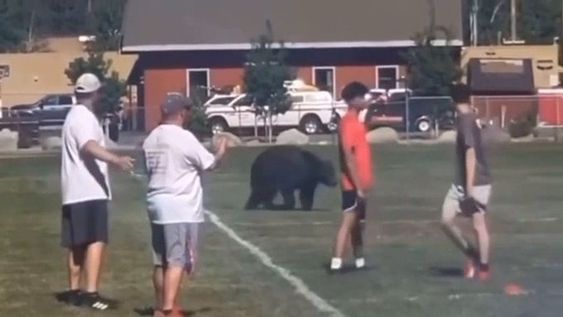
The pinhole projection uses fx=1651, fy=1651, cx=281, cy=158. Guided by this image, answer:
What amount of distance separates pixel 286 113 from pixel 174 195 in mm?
45071

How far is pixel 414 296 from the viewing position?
546 inches

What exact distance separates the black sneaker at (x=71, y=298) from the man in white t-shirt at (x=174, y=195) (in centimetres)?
133

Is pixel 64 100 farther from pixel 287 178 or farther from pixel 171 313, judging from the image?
pixel 171 313

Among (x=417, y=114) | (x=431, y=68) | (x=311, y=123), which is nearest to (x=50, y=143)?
(x=311, y=123)

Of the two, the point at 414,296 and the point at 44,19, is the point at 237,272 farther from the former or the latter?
the point at 44,19

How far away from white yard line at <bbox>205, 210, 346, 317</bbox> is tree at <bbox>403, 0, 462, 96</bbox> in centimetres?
3613

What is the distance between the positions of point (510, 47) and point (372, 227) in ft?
174

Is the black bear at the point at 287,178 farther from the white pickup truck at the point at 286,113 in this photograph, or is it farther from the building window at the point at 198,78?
the building window at the point at 198,78

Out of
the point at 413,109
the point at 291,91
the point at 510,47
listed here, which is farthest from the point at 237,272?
the point at 510,47

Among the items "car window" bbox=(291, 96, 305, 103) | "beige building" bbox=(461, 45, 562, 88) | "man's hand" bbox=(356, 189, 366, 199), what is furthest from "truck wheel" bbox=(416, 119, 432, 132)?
"man's hand" bbox=(356, 189, 366, 199)

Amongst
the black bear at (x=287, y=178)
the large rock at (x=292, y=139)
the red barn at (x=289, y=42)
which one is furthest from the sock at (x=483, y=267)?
the red barn at (x=289, y=42)

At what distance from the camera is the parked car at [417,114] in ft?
173

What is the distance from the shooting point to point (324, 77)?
65.2 meters

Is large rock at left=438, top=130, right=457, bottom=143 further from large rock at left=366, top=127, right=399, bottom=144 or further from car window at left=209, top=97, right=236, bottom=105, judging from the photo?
car window at left=209, top=97, right=236, bottom=105
